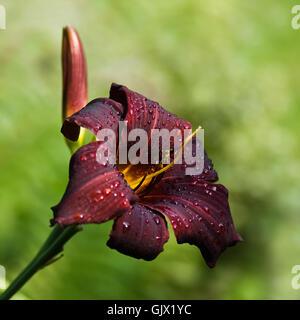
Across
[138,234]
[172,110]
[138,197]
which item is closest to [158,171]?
[138,197]

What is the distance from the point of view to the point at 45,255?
1.02 metres

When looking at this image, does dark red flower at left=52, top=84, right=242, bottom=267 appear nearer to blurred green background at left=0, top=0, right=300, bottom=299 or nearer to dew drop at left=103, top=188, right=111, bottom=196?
dew drop at left=103, top=188, right=111, bottom=196

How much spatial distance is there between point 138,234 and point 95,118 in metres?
0.25

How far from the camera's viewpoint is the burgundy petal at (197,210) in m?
1.00

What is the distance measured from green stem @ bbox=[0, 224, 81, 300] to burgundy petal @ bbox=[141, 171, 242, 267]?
17 centimetres

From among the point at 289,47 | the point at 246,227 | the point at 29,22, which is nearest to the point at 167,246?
the point at 246,227

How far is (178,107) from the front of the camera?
2.73m

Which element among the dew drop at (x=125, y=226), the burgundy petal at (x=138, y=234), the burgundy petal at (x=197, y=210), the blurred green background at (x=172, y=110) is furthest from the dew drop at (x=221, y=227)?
the blurred green background at (x=172, y=110)

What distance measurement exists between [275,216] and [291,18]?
1.77 meters

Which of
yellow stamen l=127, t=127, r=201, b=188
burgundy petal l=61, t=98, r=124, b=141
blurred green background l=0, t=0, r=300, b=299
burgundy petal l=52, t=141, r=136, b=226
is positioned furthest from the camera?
blurred green background l=0, t=0, r=300, b=299

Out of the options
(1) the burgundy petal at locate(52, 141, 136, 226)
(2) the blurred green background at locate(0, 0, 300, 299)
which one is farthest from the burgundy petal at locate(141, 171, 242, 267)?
(2) the blurred green background at locate(0, 0, 300, 299)

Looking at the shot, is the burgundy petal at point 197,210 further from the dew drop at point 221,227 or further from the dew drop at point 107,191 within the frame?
the dew drop at point 107,191

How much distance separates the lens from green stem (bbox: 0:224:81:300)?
994mm

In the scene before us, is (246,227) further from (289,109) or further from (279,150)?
(289,109)
